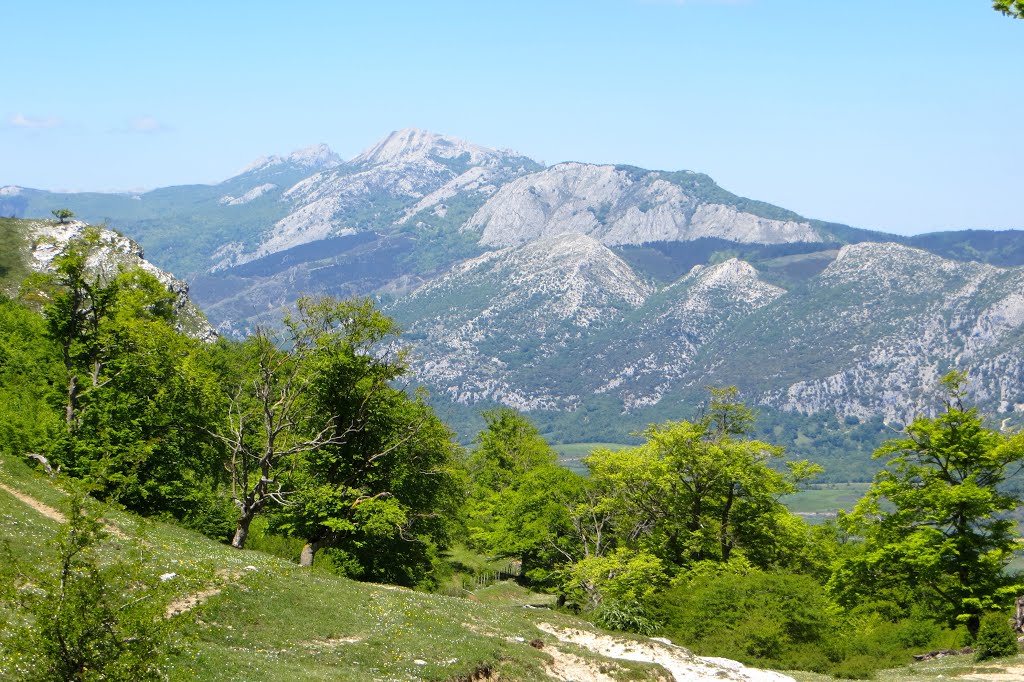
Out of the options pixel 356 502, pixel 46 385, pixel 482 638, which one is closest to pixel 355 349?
pixel 356 502

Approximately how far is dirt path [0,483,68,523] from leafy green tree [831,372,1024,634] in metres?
41.0

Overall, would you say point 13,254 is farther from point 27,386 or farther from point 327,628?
point 327,628

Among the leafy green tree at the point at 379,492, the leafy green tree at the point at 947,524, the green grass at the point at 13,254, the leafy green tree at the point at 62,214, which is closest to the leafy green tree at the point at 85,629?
the leafy green tree at the point at 379,492

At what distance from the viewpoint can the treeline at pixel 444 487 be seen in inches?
1823

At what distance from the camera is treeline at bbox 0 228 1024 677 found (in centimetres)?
4631

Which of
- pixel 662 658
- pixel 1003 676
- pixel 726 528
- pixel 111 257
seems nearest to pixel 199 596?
pixel 662 658

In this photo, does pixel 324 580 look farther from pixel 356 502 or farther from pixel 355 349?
pixel 355 349

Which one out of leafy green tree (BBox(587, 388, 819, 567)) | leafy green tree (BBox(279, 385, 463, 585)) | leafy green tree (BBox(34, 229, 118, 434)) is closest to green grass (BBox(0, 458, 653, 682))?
leafy green tree (BBox(279, 385, 463, 585))

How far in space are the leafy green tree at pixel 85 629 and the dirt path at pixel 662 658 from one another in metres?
21.0

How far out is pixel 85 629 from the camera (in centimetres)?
1523

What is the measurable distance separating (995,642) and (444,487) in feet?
118

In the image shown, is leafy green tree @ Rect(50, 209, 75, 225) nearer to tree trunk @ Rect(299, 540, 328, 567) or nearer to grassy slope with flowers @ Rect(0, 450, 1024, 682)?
tree trunk @ Rect(299, 540, 328, 567)

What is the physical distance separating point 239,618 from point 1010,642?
110ft

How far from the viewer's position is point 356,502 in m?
48.2
